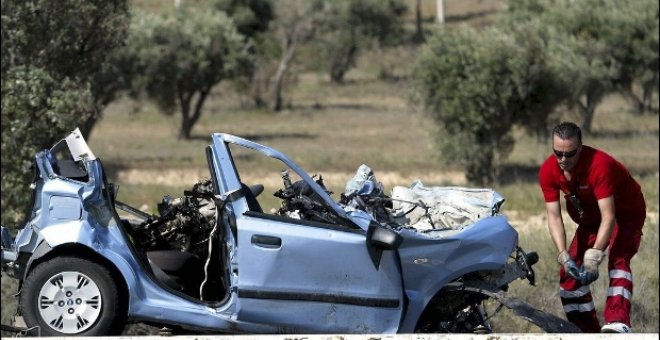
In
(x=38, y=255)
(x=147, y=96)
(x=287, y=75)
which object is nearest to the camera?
(x=38, y=255)

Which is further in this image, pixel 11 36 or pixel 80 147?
pixel 11 36

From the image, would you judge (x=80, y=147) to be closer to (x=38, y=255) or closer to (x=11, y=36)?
(x=38, y=255)

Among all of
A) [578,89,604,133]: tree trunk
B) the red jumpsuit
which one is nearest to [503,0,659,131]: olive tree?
[578,89,604,133]: tree trunk

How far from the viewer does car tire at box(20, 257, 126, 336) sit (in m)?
7.43

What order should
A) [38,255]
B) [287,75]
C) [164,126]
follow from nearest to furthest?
[38,255], [164,126], [287,75]

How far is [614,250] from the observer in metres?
8.68

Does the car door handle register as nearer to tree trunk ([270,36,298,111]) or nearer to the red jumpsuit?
the red jumpsuit

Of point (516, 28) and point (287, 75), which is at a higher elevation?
point (516, 28)

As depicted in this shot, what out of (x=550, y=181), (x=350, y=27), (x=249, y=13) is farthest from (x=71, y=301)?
(x=350, y=27)

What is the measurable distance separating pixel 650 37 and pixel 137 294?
26.3 metres

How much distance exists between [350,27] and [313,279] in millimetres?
50944

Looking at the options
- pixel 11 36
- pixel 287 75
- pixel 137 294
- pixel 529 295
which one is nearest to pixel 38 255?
pixel 137 294

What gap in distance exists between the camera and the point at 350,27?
2283 inches

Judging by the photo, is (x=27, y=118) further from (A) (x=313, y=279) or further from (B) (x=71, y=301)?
(A) (x=313, y=279)
